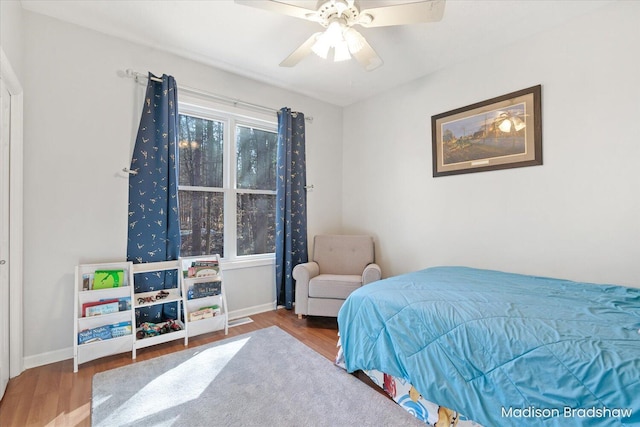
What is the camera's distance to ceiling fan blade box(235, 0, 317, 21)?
1678 mm

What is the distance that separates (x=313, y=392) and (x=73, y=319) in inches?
77.3

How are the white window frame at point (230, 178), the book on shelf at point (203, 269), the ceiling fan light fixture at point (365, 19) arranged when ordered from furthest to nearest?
the white window frame at point (230, 178)
the book on shelf at point (203, 269)
the ceiling fan light fixture at point (365, 19)

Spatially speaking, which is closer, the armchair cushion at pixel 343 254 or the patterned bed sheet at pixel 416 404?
the patterned bed sheet at pixel 416 404

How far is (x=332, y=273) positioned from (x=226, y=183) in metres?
1.57

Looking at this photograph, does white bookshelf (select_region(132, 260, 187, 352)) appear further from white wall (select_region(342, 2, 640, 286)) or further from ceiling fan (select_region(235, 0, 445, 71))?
white wall (select_region(342, 2, 640, 286))

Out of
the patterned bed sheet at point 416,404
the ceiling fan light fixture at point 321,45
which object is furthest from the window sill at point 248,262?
the ceiling fan light fixture at point 321,45

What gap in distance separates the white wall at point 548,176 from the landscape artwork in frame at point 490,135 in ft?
0.23

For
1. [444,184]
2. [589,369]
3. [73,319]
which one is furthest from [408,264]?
[73,319]

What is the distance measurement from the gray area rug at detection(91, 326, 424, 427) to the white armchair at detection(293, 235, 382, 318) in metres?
0.61

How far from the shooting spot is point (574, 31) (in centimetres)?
222

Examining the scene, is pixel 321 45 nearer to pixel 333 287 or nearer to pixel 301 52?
pixel 301 52

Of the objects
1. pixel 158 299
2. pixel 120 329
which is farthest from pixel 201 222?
pixel 120 329

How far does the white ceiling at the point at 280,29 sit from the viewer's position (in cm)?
211

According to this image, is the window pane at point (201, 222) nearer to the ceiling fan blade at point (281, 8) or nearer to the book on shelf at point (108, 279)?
the book on shelf at point (108, 279)
